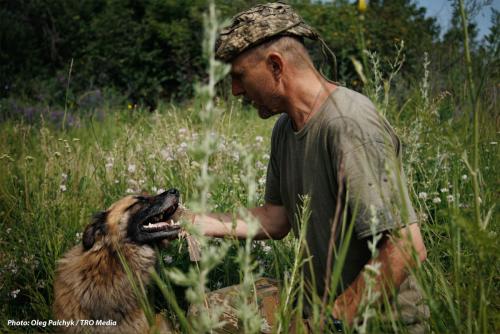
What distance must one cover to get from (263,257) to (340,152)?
5.06 ft

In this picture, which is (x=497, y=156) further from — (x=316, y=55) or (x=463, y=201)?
(x=316, y=55)

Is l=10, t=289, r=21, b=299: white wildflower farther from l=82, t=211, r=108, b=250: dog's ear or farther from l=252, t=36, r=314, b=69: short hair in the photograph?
l=252, t=36, r=314, b=69: short hair

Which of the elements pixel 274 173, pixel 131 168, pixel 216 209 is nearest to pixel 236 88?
pixel 274 173

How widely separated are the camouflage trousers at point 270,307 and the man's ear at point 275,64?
3.36ft

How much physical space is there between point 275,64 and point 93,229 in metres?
1.68

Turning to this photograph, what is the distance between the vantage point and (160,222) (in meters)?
3.11

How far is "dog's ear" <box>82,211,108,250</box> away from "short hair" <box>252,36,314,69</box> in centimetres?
160

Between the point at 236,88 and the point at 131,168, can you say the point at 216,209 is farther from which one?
the point at 236,88

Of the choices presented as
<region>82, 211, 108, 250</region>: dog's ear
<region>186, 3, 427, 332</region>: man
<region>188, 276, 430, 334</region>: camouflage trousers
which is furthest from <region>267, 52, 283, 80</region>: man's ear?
<region>82, 211, 108, 250</region>: dog's ear

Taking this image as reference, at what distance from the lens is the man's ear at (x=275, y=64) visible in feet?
7.06

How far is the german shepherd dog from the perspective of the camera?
276 cm

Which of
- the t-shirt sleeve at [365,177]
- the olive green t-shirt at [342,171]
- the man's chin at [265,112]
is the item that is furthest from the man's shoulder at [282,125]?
the t-shirt sleeve at [365,177]

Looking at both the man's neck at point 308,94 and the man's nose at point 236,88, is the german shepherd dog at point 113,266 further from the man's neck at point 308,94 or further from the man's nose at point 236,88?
the man's neck at point 308,94

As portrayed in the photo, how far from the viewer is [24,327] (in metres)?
2.75
